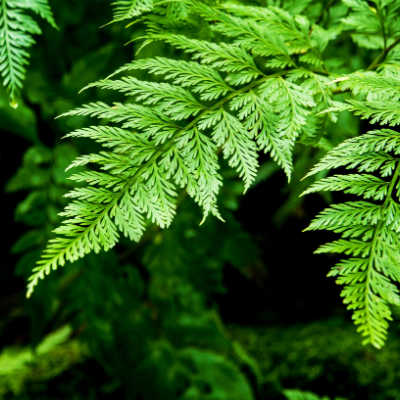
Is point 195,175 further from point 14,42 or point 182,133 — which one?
point 14,42

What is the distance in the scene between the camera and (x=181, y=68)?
1.07 m

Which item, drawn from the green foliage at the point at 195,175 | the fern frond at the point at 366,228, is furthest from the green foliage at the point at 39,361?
the fern frond at the point at 366,228

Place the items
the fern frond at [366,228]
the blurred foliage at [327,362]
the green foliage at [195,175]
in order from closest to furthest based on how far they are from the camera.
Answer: the fern frond at [366,228] → the green foliage at [195,175] → the blurred foliage at [327,362]

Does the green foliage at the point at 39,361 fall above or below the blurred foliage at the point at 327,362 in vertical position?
above

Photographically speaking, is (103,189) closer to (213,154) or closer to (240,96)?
(213,154)

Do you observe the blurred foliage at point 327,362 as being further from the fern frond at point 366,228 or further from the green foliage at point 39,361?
the fern frond at point 366,228

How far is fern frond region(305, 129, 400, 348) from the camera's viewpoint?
860 mm

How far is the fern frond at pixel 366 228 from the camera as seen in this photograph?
86 cm

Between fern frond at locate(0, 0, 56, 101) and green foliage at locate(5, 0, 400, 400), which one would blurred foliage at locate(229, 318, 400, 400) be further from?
fern frond at locate(0, 0, 56, 101)

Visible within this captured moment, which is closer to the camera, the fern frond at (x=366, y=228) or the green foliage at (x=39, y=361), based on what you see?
the fern frond at (x=366, y=228)

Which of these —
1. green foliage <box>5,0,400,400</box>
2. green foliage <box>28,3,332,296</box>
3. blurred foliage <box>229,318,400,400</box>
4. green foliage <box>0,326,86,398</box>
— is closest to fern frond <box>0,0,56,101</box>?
green foliage <box>5,0,400,400</box>

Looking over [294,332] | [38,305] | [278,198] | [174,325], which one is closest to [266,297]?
[294,332]

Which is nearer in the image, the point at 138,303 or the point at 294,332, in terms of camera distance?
the point at 138,303

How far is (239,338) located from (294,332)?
410 mm
